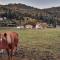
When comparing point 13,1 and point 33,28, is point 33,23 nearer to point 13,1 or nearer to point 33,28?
point 33,28

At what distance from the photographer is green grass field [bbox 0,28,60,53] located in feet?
7.93

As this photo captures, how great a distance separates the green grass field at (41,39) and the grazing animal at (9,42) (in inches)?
3.0

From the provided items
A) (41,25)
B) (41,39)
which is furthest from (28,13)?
(41,39)

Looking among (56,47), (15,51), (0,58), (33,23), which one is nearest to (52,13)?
(33,23)

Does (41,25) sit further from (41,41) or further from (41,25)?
(41,41)

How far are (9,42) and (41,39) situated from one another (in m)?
0.40

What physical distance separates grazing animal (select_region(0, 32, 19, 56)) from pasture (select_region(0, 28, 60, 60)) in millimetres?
70

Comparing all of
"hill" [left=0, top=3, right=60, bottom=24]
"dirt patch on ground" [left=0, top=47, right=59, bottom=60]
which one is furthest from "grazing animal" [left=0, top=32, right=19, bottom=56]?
"hill" [left=0, top=3, right=60, bottom=24]

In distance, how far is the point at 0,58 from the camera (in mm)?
2330

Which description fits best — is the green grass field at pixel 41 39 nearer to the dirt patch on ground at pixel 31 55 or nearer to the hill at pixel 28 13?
the dirt patch on ground at pixel 31 55

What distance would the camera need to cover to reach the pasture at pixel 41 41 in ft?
7.83

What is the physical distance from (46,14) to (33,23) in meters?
0.22

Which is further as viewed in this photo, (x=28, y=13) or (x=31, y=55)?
(x=28, y=13)

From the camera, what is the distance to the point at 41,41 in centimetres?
247
